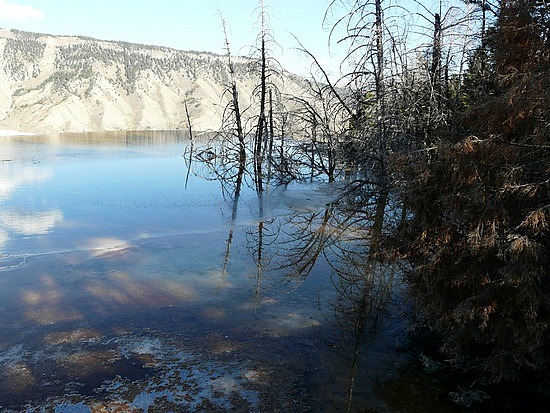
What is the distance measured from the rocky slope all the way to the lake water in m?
58.5

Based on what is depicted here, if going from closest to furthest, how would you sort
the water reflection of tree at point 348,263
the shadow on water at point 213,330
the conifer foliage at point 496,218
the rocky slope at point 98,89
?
1. the conifer foliage at point 496,218
2. the shadow on water at point 213,330
3. the water reflection of tree at point 348,263
4. the rocky slope at point 98,89

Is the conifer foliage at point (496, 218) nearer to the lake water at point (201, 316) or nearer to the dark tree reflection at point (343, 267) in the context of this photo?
the lake water at point (201, 316)

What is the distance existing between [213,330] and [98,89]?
91810 mm

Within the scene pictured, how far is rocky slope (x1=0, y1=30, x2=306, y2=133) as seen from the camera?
261 feet

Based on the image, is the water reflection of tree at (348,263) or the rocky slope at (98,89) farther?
the rocky slope at (98,89)

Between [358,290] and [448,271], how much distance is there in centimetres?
268

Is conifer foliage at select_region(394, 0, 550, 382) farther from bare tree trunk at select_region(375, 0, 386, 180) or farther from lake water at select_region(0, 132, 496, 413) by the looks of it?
bare tree trunk at select_region(375, 0, 386, 180)

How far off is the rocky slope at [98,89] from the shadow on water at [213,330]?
60598 millimetres

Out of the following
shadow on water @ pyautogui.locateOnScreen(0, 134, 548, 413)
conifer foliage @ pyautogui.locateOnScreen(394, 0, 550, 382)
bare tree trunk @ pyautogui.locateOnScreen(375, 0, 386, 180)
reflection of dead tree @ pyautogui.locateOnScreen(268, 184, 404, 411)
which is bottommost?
shadow on water @ pyautogui.locateOnScreen(0, 134, 548, 413)

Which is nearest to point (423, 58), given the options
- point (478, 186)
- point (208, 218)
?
point (208, 218)

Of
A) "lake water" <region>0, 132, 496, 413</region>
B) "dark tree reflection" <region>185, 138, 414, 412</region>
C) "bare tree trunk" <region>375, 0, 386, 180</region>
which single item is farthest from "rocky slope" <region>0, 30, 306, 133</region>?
"lake water" <region>0, 132, 496, 413</region>

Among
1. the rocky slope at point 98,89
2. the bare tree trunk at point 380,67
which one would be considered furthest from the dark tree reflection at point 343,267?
the rocky slope at point 98,89

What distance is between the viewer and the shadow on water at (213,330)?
16.3 ft

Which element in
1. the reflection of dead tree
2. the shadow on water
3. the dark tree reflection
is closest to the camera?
the shadow on water
